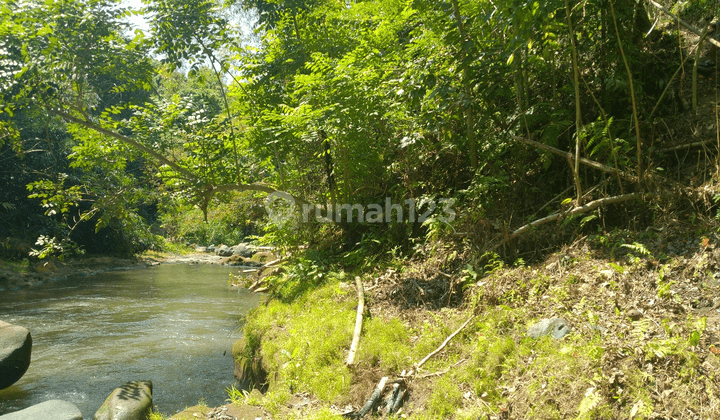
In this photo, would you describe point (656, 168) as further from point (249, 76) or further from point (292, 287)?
point (249, 76)

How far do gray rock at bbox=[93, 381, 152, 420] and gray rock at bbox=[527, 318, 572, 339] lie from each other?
459cm

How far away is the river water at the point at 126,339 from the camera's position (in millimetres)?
7195

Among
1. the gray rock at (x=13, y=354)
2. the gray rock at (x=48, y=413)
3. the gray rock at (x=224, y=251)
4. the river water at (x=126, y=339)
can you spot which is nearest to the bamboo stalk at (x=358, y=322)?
the river water at (x=126, y=339)

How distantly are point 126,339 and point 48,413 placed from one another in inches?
170

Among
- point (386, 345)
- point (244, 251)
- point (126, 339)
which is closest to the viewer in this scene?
point (386, 345)

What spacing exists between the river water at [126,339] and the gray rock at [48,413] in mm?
876

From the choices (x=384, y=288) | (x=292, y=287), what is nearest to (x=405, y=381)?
(x=384, y=288)

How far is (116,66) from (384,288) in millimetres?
6310

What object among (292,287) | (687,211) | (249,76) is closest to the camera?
(687,211)

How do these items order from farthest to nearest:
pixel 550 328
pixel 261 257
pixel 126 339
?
pixel 261 257 → pixel 126 339 → pixel 550 328

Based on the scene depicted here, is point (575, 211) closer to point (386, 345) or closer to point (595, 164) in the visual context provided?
point (595, 164)

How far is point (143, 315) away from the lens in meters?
11.6

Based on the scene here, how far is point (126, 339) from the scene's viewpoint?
9.63 metres

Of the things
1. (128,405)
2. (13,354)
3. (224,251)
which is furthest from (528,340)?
(224,251)
